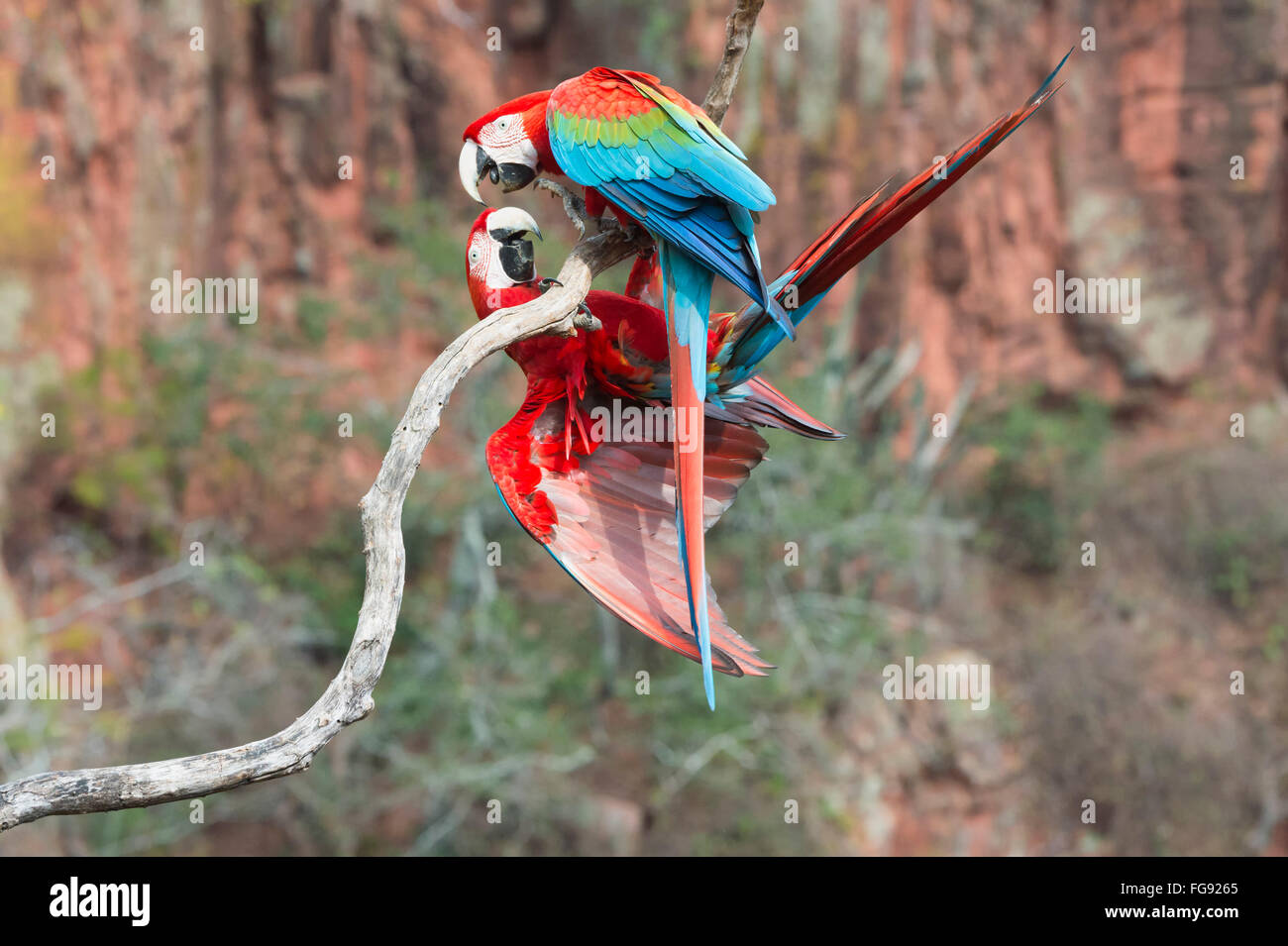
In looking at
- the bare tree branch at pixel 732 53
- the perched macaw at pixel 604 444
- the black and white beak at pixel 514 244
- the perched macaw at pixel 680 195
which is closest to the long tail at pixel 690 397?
the perched macaw at pixel 680 195

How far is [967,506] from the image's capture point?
26.2 feet

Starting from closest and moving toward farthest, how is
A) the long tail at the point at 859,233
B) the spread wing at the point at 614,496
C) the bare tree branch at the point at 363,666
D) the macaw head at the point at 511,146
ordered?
the bare tree branch at the point at 363,666
the long tail at the point at 859,233
the spread wing at the point at 614,496
the macaw head at the point at 511,146

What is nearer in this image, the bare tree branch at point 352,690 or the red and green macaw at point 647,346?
the bare tree branch at point 352,690

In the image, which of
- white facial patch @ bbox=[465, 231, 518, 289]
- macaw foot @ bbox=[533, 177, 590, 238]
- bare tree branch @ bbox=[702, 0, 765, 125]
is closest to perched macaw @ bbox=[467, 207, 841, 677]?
white facial patch @ bbox=[465, 231, 518, 289]

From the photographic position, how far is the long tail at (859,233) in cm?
173

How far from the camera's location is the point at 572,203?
2141mm

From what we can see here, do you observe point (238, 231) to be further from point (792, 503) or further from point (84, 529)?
point (792, 503)

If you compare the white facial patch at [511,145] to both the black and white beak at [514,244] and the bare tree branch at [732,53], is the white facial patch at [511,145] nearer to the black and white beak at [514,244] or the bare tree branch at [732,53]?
the black and white beak at [514,244]

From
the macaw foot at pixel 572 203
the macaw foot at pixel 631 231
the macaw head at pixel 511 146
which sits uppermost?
the macaw head at pixel 511 146

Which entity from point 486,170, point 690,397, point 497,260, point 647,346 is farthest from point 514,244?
point 690,397

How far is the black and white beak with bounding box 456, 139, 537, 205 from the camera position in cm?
204

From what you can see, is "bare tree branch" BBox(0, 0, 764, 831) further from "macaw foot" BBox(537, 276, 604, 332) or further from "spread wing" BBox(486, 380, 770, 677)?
"spread wing" BBox(486, 380, 770, 677)

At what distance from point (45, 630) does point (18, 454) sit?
1.19m

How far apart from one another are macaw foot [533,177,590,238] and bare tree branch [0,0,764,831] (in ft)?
0.57
